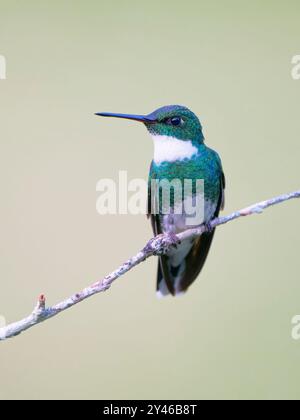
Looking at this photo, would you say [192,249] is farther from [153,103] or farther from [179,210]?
[153,103]

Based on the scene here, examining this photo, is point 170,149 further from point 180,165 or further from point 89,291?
point 89,291

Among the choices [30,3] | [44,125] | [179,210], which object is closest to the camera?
[179,210]

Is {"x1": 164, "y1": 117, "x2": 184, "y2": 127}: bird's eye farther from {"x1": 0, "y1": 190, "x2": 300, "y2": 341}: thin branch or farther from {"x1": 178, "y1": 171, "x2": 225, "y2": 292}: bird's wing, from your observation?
{"x1": 0, "y1": 190, "x2": 300, "y2": 341}: thin branch

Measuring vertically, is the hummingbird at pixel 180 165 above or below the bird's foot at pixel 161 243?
above

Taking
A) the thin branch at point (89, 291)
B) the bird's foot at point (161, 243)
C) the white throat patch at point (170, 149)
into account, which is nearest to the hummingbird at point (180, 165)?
the white throat patch at point (170, 149)

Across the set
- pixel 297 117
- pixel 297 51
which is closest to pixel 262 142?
pixel 297 117

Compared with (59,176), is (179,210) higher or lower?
lower

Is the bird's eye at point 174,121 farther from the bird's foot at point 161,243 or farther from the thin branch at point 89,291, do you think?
the thin branch at point 89,291
